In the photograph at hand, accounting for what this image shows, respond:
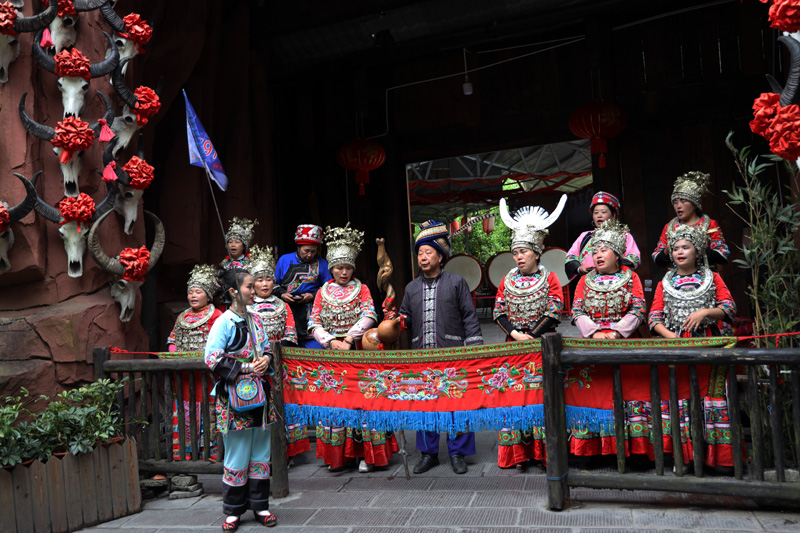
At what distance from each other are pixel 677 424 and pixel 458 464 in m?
1.64

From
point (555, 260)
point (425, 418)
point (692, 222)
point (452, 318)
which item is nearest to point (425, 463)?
point (425, 418)

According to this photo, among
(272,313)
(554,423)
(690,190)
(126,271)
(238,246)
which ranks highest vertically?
(690,190)

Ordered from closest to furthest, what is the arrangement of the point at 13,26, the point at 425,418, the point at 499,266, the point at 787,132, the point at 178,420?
the point at 787,132 → the point at 425,418 → the point at 178,420 → the point at 13,26 → the point at 499,266

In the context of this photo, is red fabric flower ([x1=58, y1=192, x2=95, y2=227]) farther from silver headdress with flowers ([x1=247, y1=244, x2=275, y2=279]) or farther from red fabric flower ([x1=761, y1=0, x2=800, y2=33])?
red fabric flower ([x1=761, y1=0, x2=800, y2=33])

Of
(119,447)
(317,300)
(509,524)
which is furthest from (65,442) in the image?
(509,524)

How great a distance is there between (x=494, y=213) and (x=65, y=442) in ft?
52.0

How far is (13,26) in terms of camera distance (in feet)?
16.3

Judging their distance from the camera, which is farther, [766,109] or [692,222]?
[692,222]

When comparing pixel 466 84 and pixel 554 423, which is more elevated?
pixel 466 84

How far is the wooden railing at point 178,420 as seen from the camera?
457 cm

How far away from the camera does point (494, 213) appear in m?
19.1

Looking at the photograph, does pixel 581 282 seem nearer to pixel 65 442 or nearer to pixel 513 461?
pixel 513 461

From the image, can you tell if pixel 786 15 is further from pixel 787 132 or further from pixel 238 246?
pixel 238 246

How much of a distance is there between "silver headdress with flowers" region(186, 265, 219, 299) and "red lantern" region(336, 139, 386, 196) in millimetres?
2943
